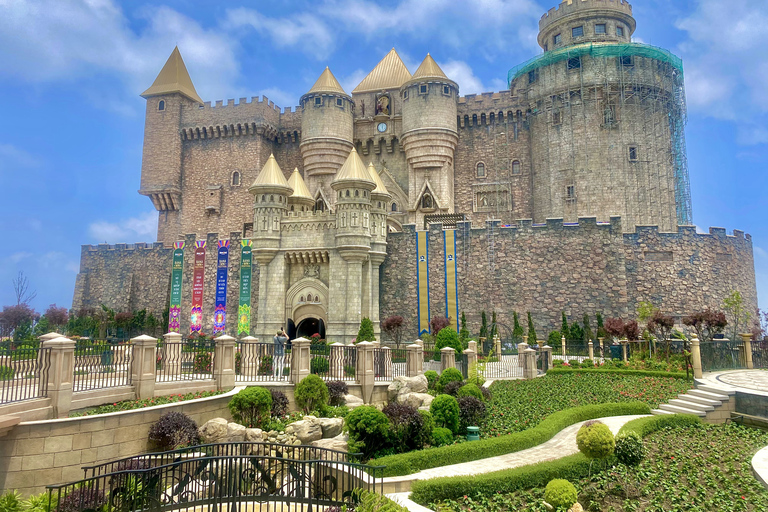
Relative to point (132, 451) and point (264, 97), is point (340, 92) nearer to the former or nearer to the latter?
point (264, 97)

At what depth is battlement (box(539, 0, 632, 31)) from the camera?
33125 millimetres

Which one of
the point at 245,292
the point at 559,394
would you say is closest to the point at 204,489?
the point at 559,394

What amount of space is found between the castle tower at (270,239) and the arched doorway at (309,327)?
1.51 meters

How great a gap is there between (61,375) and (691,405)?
1398cm

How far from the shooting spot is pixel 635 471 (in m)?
9.42

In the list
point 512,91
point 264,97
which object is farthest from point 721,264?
point 264,97

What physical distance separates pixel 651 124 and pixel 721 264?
8.88 m

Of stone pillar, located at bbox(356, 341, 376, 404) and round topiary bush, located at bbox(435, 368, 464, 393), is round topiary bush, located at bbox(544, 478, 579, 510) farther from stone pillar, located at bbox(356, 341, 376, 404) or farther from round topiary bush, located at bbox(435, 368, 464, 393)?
stone pillar, located at bbox(356, 341, 376, 404)

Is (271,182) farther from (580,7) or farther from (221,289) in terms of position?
(580,7)

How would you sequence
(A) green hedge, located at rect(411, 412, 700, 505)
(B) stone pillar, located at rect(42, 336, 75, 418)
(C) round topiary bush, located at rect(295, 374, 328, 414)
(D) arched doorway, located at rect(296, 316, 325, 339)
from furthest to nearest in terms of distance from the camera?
1. (D) arched doorway, located at rect(296, 316, 325, 339)
2. (C) round topiary bush, located at rect(295, 374, 328, 414)
3. (B) stone pillar, located at rect(42, 336, 75, 418)
4. (A) green hedge, located at rect(411, 412, 700, 505)

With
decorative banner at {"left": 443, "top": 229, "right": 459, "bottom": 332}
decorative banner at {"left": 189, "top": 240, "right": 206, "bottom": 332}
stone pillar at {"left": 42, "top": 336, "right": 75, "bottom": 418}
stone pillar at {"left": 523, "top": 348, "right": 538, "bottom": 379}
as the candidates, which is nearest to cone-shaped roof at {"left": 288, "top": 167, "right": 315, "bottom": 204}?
decorative banner at {"left": 189, "top": 240, "right": 206, "bottom": 332}

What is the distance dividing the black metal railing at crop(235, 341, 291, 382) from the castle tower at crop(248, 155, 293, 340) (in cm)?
932

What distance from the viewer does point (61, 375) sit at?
10.9 m

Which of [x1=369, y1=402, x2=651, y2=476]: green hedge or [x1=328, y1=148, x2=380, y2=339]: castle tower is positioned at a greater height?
[x1=328, y1=148, x2=380, y2=339]: castle tower
